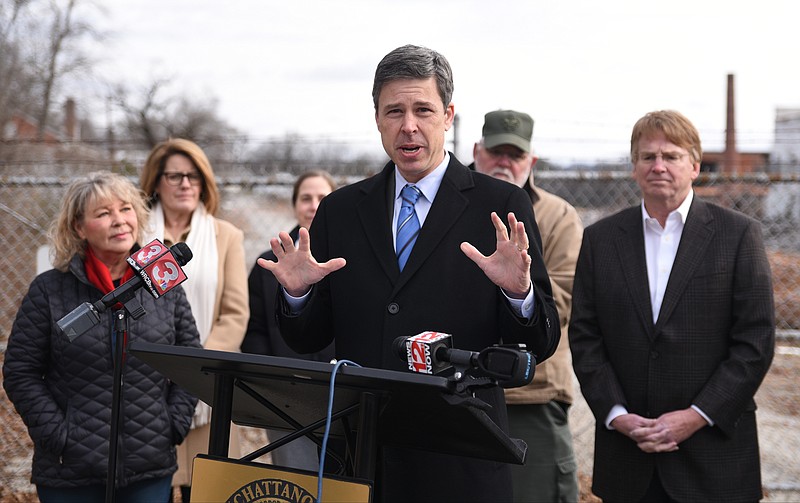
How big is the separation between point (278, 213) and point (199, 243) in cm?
293

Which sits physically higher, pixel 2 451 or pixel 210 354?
pixel 210 354

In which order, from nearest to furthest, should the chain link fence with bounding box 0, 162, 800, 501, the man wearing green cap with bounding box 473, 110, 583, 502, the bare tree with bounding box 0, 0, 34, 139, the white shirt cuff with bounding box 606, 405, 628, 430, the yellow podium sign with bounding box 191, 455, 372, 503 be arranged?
the yellow podium sign with bounding box 191, 455, 372, 503 < the white shirt cuff with bounding box 606, 405, 628, 430 < the man wearing green cap with bounding box 473, 110, 583, 502 < the chain link fence with bounding box 0, 162, 800, 501 < the bare tree with bounding box 0, 0, 34, 139

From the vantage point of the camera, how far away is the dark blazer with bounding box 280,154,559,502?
2490mm

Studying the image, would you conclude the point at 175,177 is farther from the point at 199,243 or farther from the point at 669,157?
the point at 669,157

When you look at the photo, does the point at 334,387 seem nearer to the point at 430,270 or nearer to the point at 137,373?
the point at 430,270

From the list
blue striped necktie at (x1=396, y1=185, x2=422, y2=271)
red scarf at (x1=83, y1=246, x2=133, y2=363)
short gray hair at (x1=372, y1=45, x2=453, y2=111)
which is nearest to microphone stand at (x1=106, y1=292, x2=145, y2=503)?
red scarf at (x1=83, y1=246, x2=133, y2=363)

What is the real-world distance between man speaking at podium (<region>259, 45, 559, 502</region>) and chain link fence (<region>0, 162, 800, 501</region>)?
2.75 m

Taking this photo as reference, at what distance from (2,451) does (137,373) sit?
281 centimetres

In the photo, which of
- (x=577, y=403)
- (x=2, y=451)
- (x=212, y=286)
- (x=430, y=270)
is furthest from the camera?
(x=577, y=403)

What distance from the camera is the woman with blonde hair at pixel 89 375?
3.41 metres

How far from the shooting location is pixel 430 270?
8.39 feet

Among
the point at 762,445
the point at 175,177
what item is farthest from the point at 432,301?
the point at 762,445

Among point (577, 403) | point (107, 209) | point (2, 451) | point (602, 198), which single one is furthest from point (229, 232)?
→ point (577, 403)

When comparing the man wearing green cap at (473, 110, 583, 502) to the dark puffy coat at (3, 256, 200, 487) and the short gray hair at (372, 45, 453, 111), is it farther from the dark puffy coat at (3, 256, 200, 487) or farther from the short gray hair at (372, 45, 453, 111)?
the dark puffy coat at (3, 256, 200, 487)
